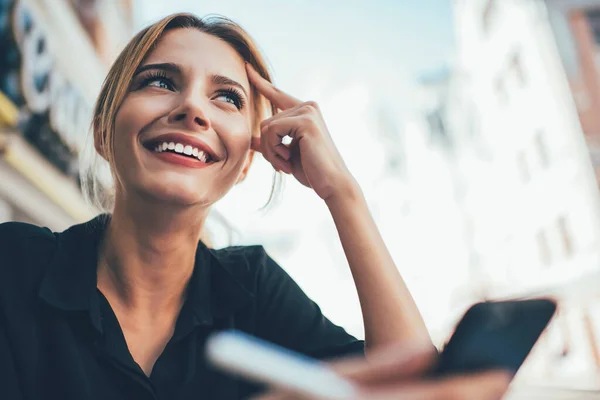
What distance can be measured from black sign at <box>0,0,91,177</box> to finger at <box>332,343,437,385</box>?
385cm

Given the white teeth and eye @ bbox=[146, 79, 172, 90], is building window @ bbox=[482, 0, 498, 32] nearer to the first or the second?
eye @ bbox=[146, 79, 172, 90]

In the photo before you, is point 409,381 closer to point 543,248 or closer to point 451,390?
point 451,390

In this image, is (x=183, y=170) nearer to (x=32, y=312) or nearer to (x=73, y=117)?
(x=32, y=312)

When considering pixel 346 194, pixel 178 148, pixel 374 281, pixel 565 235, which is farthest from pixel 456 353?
pixel 565 235

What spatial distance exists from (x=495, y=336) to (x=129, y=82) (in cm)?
98

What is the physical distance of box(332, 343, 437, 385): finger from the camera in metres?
0.44

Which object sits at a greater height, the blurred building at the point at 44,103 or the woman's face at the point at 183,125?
the blurred building at the point at 44,103

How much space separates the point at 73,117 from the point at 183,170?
4.37 metres

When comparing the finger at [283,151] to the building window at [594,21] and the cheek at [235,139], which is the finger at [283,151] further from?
the building window at [594,21]

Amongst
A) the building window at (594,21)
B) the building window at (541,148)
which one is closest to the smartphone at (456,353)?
the building window at (541,148)

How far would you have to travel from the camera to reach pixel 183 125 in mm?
1011

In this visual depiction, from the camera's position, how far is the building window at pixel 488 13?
42.0 ft

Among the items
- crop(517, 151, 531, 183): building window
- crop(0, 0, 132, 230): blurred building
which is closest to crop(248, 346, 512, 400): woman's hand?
crop(0, 0, 132, 230): blurred building

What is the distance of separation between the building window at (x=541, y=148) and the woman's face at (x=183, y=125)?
11567 mm
